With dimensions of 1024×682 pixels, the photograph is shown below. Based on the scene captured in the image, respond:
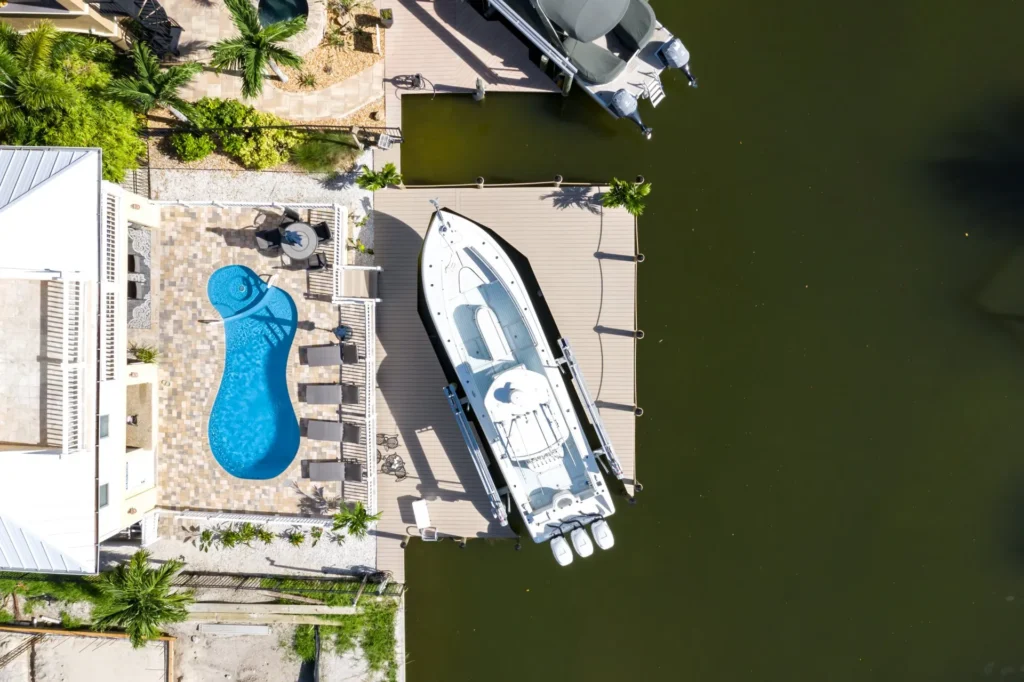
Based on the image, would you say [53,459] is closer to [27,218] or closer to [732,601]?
[27,218]

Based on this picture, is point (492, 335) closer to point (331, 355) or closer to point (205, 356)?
point (331, 355)

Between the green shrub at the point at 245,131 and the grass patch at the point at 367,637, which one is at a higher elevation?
the green shrub at the point at 245,131

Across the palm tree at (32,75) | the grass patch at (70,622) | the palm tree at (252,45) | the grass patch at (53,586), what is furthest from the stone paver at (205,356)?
the grass patch at (70,622)

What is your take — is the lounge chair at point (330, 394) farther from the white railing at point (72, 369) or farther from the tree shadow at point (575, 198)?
the tree shadow at point (575, 198)

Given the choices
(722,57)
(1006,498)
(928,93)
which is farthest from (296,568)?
(928,93)

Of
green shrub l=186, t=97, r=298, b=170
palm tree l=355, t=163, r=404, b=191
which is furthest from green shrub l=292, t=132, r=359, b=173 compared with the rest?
palm tree l=355, t=163, r=404, b=191

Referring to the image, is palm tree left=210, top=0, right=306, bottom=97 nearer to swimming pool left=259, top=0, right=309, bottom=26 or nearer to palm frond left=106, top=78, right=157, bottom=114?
palm frond left=106, top=78, right=157, bottom=114
